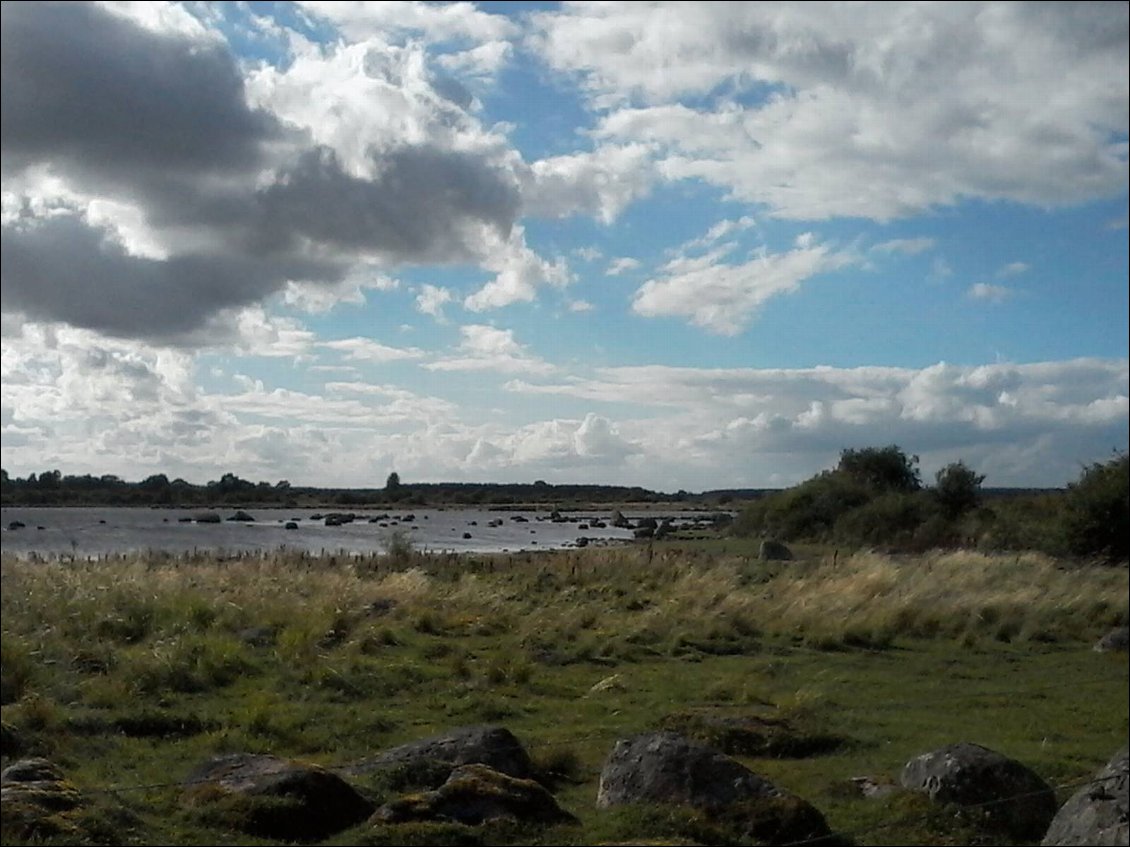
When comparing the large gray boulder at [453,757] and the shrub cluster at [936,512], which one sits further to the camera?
the shrub cluster at [936,512]

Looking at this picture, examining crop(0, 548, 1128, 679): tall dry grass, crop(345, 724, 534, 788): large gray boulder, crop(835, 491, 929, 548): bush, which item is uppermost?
crop(835, 491, 929, 548): bush

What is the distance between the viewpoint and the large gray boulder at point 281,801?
353 inches

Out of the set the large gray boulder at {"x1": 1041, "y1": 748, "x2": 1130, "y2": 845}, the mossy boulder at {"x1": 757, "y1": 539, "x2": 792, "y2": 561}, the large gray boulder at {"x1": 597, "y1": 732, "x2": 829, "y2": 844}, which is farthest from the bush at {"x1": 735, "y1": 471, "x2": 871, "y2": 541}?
the large gray boulder at {"x1": 1041, "y1": 748, "x2": 1130, "y2": 845}

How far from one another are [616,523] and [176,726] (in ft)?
257

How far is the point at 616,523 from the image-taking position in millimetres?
90875

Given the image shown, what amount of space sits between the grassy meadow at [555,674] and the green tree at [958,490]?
20.0m

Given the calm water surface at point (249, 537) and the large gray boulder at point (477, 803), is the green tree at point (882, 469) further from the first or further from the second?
the large gray boulder at point (477, 803)

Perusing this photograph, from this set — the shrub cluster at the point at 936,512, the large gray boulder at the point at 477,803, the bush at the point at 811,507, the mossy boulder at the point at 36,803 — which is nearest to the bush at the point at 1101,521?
the shrub cluster at the point at 936,512

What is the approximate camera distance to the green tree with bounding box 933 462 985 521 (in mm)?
50031

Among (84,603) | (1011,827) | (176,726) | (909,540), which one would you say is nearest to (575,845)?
(1011,827)

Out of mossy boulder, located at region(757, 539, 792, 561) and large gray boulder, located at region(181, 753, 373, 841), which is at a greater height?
mossy boulder, located at region(757, 539, 792, 561)

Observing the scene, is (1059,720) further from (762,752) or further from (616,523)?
(616,523)

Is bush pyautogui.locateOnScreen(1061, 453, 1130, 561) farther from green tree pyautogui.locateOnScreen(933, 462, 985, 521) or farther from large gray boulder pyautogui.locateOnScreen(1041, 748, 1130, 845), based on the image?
large gray boulder pyautogui.locateOnScreen(1041, 748, 1130, 845)

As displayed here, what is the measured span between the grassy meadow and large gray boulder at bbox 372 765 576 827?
8.7 inches
